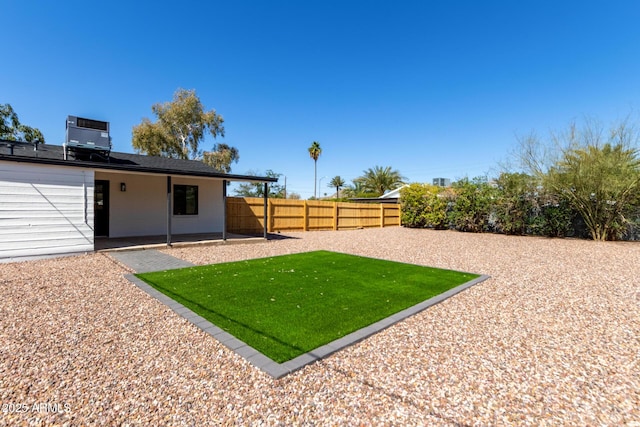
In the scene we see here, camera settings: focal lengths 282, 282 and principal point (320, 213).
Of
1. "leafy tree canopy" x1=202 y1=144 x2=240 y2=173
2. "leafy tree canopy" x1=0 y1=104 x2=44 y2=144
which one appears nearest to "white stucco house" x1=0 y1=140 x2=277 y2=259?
"leafy tree canopy" x1=0 y1=104 x2=44 y2=144

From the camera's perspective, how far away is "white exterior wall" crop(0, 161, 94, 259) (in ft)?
21.9

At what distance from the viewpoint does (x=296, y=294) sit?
4695 mm

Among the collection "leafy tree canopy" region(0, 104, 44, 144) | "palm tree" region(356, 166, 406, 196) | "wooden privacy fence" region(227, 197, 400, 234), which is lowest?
"wooden privacy fence" region(227, 197, 400, 234)

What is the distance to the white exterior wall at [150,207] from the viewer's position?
10.2 m

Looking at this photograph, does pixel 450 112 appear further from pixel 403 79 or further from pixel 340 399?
pixel 340 399

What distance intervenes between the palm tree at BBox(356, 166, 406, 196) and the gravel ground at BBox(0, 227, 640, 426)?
28325mm

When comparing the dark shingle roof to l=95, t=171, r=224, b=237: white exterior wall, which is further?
l=95, t=171, r=224, b=237: white exterior wall

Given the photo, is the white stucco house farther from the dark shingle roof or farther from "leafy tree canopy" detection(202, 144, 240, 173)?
"leafy tree canopy" detection(202, 144, 240, 173)

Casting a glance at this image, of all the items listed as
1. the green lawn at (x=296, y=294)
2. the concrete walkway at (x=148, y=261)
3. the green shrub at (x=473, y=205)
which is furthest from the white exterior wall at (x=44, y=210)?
the green shrub at (x=473, y=205)

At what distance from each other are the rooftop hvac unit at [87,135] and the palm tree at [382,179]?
1062 inches

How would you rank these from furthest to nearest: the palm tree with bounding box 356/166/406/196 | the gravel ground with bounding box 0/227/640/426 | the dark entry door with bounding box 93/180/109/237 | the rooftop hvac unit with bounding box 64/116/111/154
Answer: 1. the palm tree with bounding box 356/166/406/196
2. the dark entry door with bounding box 93/180/109/237
3. the rooftop hvac unit with bounding box 64/116/111/154
4. the gravel ground with bounding box 0/227/640/426

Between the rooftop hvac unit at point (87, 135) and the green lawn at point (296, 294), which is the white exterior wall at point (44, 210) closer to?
the rooftop hvac unit at point (87, 135)

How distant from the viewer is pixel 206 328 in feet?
11.0

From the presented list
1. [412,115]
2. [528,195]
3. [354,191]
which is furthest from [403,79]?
[354,191]
